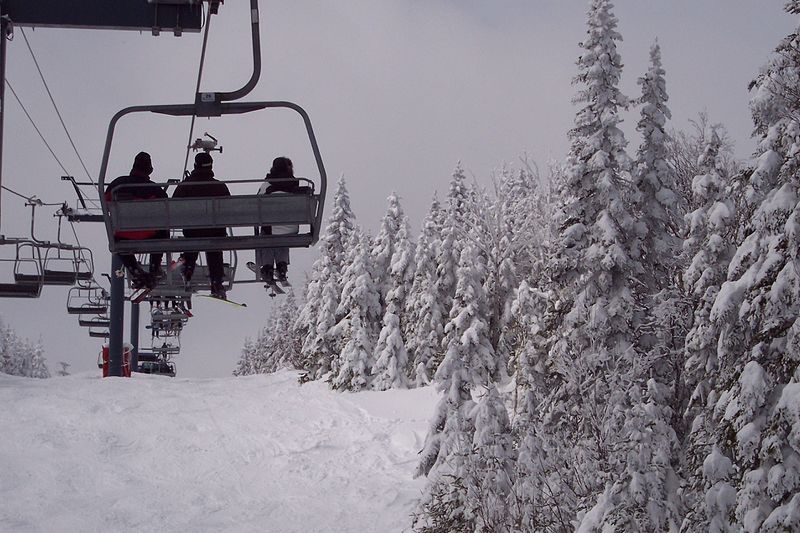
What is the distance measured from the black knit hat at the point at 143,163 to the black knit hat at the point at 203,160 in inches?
22.6

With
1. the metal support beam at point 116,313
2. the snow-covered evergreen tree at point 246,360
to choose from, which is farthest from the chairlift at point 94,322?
the snow-covered evergreen tree at point 246,360

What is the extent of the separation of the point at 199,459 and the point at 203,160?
27.8m

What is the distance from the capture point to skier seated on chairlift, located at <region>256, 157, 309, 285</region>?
9148 millimetres

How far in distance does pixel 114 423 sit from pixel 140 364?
2325cm

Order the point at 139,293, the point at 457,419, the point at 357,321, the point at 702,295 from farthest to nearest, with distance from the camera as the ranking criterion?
the point at 357,321
the point at 457,419
the point at 702,295
the point at 139,293

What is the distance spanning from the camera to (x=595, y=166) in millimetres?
24422

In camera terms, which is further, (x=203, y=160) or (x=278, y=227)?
(x=203, y=160)

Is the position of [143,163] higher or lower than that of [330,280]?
higher

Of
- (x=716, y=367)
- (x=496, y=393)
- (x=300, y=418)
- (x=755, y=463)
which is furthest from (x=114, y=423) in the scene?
(x=755, y=463)

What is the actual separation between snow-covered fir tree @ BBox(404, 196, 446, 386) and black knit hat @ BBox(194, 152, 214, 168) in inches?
1379

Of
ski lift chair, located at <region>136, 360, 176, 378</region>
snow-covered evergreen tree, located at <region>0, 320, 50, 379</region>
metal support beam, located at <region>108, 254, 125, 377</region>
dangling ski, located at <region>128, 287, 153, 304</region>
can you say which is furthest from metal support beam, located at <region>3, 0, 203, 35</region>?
snow-covered evergreen tree, located at <region>0, 320, 50, 379</region>

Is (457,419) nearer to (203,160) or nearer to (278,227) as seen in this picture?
(278,227)

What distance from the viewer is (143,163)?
9.63 meters

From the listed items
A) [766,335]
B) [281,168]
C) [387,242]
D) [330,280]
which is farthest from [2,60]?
[387,242]
